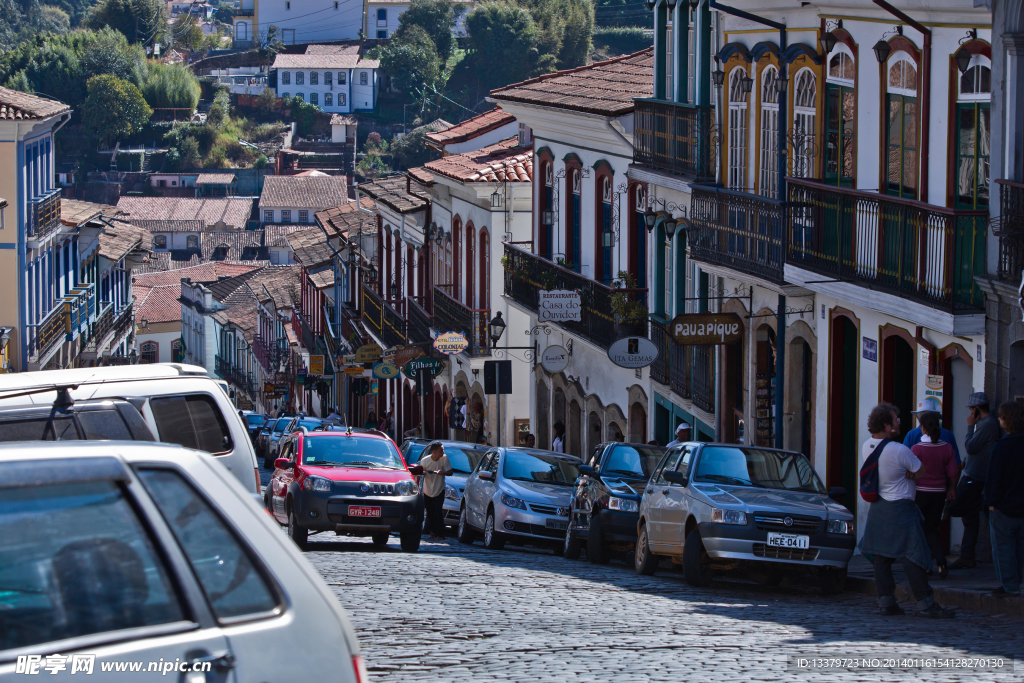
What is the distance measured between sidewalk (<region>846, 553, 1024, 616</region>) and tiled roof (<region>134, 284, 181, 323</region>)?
9366cm

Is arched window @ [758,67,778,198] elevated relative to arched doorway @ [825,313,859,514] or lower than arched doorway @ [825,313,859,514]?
elevated

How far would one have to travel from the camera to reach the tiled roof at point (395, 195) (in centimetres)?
4000

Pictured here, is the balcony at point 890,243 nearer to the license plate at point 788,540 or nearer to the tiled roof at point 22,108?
the license plate at point 788,540

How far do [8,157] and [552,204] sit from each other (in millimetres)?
20921

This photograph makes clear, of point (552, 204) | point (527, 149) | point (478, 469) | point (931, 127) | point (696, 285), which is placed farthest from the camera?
point (527, 149)

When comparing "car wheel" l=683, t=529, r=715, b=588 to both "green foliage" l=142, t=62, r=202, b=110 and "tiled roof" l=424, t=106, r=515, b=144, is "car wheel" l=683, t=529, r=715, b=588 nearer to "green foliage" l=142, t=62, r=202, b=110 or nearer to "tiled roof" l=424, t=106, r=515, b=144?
"tiled roof" l=424, t=106, r=515, b=144

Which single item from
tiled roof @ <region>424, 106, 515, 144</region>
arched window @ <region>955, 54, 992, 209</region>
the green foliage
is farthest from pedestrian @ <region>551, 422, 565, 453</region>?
the green foliage

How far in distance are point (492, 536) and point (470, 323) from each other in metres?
14.3

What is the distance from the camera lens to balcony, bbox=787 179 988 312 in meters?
14.2

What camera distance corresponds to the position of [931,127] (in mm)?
15547

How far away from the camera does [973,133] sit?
49.1ft

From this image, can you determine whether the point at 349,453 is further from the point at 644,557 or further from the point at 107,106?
the point at 107,106

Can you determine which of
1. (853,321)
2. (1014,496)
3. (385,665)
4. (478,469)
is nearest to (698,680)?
(385,665)

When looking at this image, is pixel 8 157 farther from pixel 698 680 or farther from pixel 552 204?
pixel 698 680
